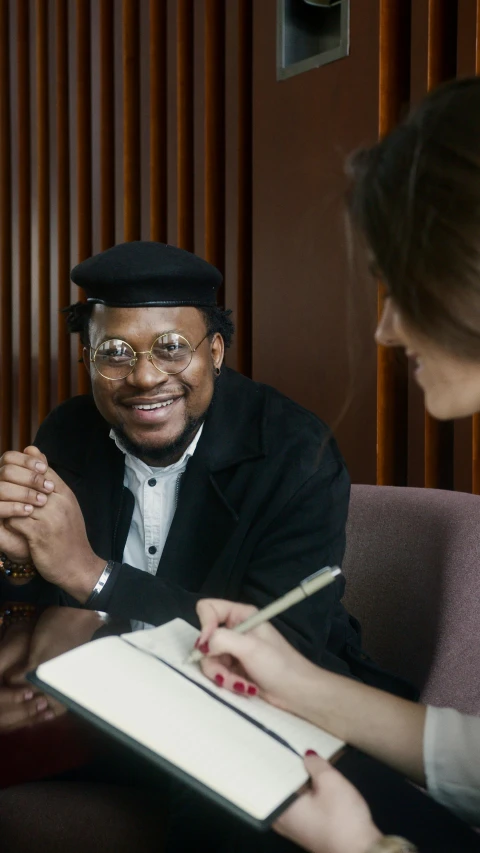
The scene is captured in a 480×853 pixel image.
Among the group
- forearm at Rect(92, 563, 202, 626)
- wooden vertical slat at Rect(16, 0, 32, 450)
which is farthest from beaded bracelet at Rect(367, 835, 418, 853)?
wooden vertical slat at Rect(16, 0, 32, 450)

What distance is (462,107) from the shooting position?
0.86m

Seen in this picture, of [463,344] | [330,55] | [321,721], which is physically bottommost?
[321,721]

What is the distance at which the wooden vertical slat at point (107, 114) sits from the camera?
11.0 feet

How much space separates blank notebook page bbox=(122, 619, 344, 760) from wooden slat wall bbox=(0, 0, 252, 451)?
1.82m

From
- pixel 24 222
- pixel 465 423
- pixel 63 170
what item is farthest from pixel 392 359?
pixel 24 222

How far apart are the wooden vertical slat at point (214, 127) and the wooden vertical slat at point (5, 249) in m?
1.43

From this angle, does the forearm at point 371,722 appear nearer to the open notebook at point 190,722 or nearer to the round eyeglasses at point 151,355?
the open notebook at point 190,722

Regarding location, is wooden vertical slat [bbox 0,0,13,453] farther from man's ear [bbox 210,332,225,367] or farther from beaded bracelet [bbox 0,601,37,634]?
beaded bracelet [bbox 0,601,37,634]

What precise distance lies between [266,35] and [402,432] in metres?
1.27

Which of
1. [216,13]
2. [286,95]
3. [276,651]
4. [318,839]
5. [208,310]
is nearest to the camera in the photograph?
[318,839]

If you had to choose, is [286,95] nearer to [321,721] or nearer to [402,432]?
[402,432]

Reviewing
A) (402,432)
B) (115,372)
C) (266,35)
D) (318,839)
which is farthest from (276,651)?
(266,35)

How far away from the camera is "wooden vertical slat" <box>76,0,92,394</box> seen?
11.4 feet

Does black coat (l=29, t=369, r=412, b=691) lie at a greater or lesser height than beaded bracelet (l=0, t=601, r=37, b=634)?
greater
